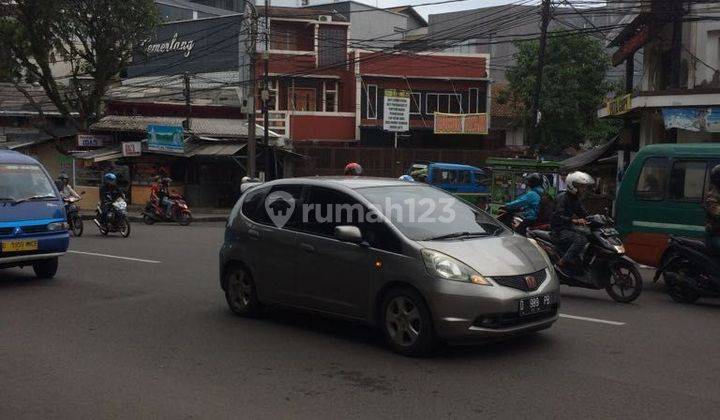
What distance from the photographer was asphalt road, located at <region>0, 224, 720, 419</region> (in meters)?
5.03

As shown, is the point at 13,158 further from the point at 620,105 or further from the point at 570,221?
the point at 620,105

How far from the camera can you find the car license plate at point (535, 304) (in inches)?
241

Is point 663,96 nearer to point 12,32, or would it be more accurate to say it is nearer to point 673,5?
point 673,5

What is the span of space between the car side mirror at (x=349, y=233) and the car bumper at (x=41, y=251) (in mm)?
5726

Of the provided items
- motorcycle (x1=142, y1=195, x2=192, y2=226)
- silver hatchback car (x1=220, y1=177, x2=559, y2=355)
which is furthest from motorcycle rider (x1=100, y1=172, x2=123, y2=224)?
silver hatchback car (x1=220, y1=177, x2=559, y2=355)

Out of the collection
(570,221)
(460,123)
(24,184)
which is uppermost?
(460,123)

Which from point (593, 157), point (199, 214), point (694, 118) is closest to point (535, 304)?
point (694, 118)

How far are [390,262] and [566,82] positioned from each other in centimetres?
3218

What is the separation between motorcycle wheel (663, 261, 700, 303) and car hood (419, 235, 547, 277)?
3221 mm

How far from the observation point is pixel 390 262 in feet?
21.0

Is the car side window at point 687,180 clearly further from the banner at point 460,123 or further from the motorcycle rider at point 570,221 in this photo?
the banner at point 460,123

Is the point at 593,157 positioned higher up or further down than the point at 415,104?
further down

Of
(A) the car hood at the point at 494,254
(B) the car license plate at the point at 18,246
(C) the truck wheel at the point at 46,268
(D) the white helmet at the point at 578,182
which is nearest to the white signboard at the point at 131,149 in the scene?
(C) the truck wheel at the point at 46,268

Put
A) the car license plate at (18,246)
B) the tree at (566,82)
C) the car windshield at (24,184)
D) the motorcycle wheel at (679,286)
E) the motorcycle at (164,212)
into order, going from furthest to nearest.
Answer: the tree at (566,82)
the motorcycle at (164,212)
the car windshield at (24,184)
the car license plate at (18,246)
the motorcycle wheel at (679,286)
